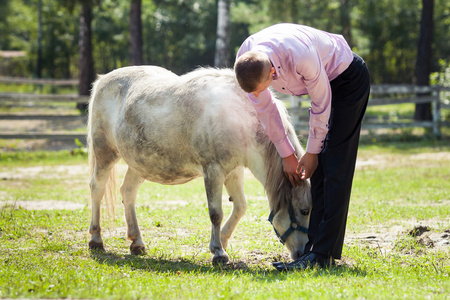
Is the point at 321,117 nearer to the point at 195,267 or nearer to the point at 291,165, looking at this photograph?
the point at 291,165

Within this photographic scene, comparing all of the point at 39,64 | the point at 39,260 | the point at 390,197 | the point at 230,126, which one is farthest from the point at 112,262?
the point at 39,64

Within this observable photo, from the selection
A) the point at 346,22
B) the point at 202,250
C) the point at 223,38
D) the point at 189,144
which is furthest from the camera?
the point at 346,22

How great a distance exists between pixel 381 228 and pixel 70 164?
880 centimetres

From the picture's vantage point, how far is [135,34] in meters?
18.0

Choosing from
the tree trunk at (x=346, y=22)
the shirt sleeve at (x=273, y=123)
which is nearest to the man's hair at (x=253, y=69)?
the shirt sleeve at (x=273, y=123)

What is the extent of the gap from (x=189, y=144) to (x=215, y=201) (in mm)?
557

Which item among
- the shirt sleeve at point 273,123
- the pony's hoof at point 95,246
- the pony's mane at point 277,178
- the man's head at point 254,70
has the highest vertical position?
the man's head at point 254,70

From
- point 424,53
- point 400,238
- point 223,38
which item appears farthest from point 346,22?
point 400,238

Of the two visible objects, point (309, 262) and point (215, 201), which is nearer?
point (309, 262)

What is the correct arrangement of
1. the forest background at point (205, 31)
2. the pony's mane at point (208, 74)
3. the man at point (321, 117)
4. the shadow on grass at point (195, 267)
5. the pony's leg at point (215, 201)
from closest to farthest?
1. the man at point (321, 117)
2. the shadow on grass at point (195, 267)
3. the pony's leg at point (215, 201)
4. the pony's mane at point (208, 74)
5. the forest background at point (205, 31)

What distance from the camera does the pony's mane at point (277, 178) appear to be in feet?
14.9

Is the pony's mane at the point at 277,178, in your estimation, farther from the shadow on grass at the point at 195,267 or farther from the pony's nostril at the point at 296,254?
the shadow on grass at the point at 195,267

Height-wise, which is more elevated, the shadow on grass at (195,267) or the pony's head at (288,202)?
the pony's head at (288,202)

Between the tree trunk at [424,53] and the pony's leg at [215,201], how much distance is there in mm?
15089
